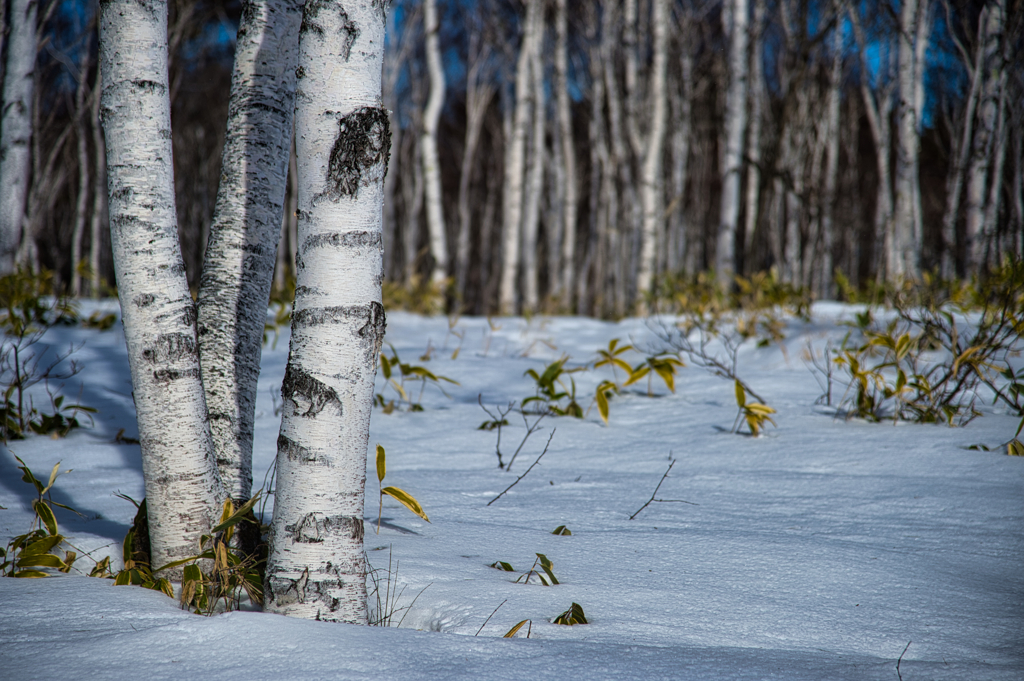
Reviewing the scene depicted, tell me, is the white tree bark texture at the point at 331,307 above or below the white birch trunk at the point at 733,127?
below

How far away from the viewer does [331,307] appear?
1.20 m

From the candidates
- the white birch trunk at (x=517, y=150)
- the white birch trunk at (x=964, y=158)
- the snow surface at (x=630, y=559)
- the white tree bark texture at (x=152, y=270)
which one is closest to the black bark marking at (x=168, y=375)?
the white tree bark texture at (x=152, y=270)

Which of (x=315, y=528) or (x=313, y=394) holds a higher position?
(x=313, y=394)

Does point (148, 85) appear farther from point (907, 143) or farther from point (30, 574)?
point (907, 143)

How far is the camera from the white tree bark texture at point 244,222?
1.63 m

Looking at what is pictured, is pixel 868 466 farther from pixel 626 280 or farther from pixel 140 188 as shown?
pixel 626 280

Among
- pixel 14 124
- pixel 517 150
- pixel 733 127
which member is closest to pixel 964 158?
pixel 733 127

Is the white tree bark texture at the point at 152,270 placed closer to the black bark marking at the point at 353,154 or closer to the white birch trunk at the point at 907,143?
the black bark marking at the point at 353,154

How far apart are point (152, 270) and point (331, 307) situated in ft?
1.67

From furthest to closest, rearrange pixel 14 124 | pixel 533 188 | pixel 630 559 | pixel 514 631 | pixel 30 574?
pixel 533 188, pixel 14 124, pixel 630 559, pixel 30 574, pixel 514 631

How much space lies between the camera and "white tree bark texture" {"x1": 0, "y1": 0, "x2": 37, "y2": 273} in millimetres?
5324

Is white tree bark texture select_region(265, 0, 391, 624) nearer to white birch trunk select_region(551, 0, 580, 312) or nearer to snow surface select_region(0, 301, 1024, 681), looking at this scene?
snow surface select_region(0, 301, 1024, 681)

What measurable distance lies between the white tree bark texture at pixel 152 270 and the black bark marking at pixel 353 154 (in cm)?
48

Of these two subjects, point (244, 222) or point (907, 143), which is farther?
point (907, 143)
